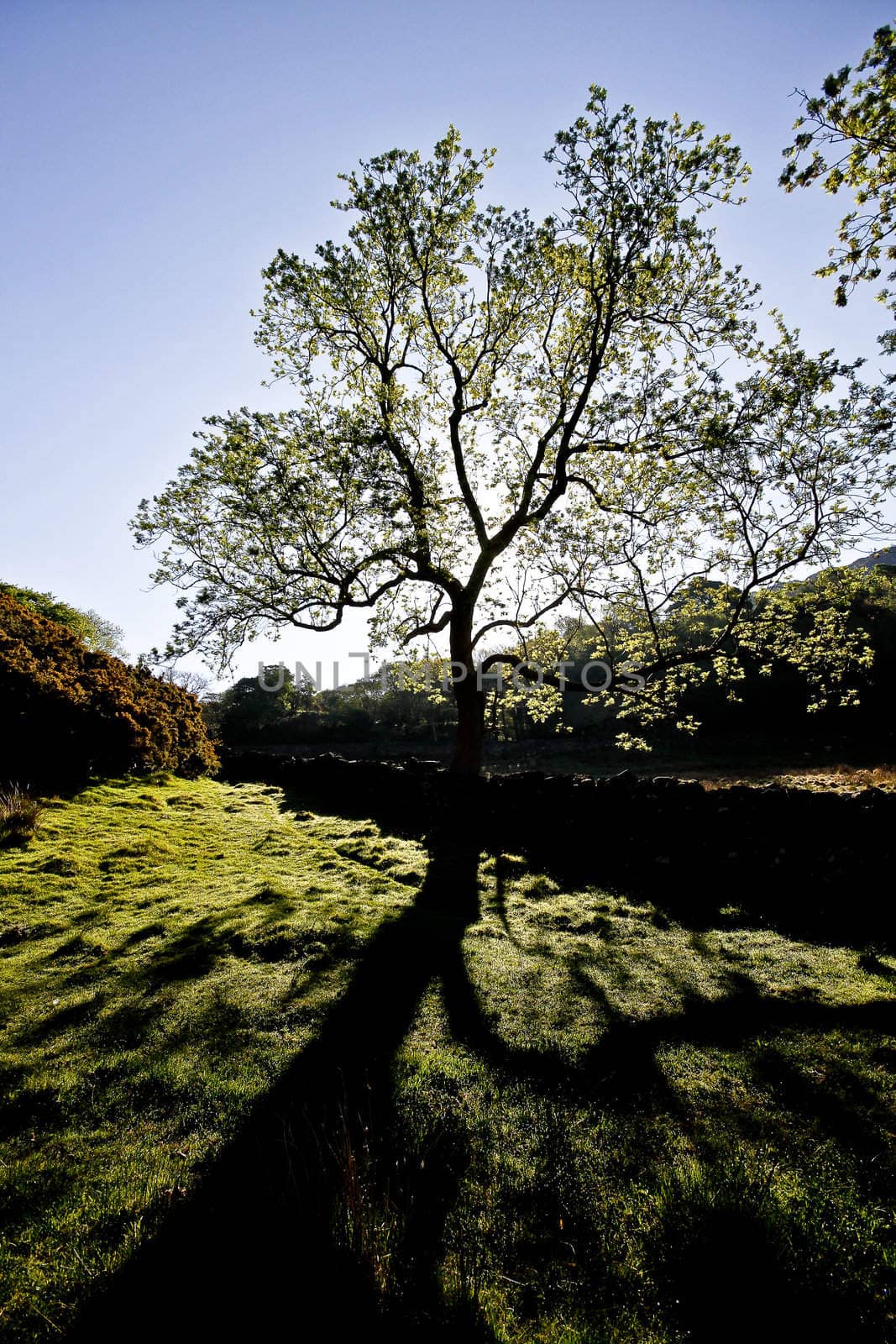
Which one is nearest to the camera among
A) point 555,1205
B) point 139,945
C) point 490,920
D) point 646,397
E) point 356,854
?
point 555,1205

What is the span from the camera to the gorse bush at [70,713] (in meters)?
11.7

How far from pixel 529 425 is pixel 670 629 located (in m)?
6.51

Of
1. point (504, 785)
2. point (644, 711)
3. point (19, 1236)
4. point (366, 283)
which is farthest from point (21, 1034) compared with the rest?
point (366, 283)

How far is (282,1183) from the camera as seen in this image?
2980 mm

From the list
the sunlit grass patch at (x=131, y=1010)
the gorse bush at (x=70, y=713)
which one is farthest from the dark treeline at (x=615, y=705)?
the sunlit grass patch at (x=131, y=1010)

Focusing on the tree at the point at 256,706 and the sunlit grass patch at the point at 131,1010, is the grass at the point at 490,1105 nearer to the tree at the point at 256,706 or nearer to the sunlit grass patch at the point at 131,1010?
the sunlit grass patch at the point at 131,1010

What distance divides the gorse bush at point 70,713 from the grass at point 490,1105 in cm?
537

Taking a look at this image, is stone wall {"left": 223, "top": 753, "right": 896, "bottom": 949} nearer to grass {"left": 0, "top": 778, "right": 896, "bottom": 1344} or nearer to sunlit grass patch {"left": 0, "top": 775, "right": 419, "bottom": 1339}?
grass {"left": 0, "top": 778, "right": 896, "bottom": 1344}

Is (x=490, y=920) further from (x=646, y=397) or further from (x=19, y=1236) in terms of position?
(x=646, y=397)

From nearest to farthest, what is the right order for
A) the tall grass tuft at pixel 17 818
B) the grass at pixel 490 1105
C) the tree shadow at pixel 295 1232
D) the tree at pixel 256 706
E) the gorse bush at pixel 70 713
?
the tree shadow at pixel 295 1232 → the grass at pixel 490 1105 → the tall grass tuft at pixel 17 818 → the gorse bush at pixel 70 713 → the tree at pixel 256 706

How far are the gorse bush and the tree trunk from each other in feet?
27.7

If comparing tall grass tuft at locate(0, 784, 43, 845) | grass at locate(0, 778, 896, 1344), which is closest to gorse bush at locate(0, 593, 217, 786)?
tall grass tuft at locate(0, 784, 43, 845)

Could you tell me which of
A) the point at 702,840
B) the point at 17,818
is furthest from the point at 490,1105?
the point at 17,818

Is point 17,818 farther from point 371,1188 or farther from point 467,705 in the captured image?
point 467,705
